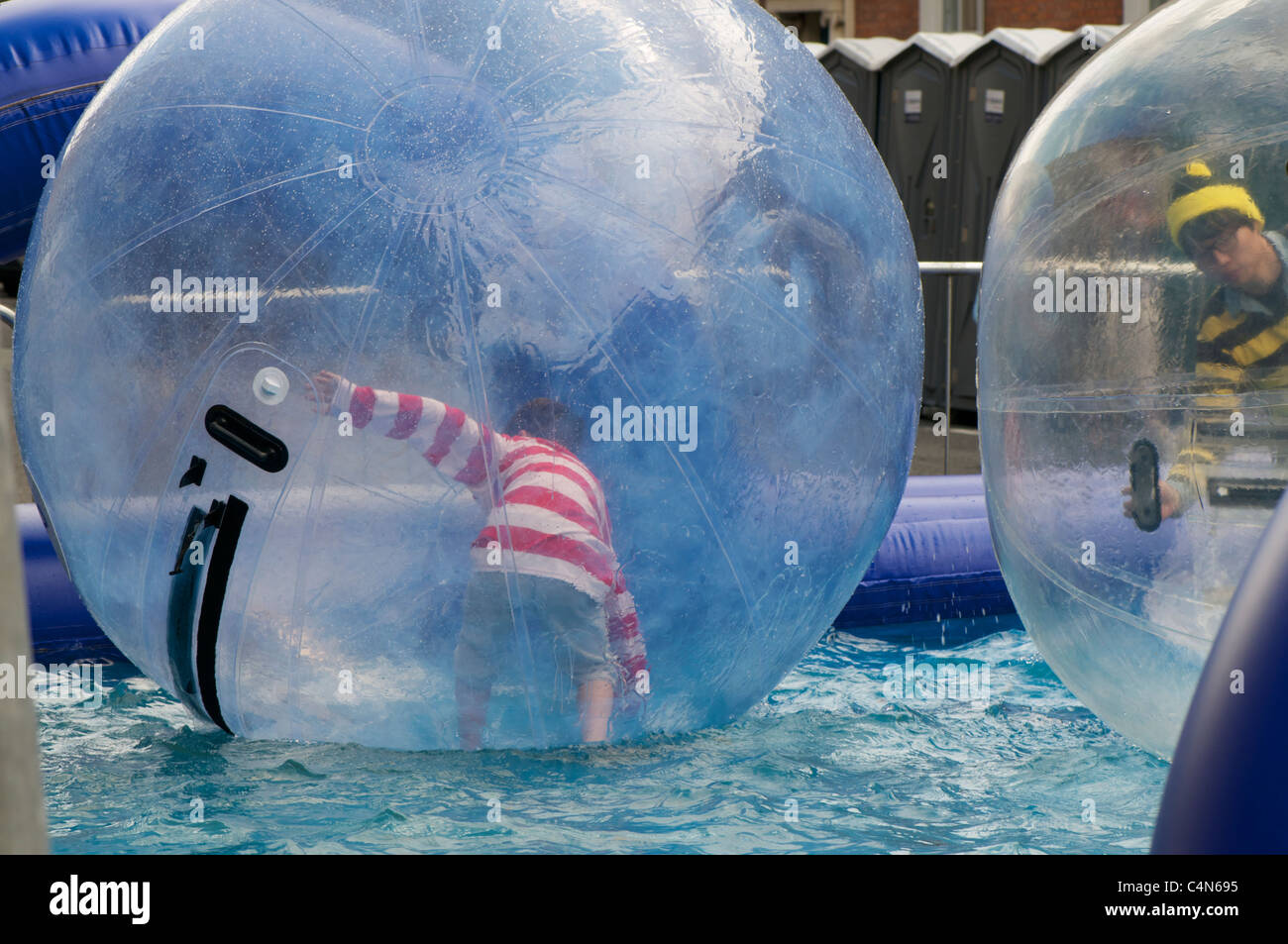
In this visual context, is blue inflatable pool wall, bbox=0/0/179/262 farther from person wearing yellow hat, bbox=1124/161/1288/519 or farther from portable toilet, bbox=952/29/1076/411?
portable toilet, bbox=952/29/1076/411

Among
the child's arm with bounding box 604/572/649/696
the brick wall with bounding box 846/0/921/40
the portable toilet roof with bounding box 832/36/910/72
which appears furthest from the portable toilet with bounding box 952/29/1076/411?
the child's arm with bounding box 604/572/649/696

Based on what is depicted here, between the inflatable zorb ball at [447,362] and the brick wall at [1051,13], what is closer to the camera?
the inflatable zorb ball at [447,362]

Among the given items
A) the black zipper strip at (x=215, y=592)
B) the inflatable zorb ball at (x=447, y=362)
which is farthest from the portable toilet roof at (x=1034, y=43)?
the black zipper strip at (x=215, y=592)

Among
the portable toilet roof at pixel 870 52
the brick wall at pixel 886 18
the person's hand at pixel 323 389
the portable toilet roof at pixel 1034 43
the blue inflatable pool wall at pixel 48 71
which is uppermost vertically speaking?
the brick wall at pixel 886 18

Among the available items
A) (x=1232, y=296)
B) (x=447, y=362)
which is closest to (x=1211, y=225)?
(x=1232, y=296)

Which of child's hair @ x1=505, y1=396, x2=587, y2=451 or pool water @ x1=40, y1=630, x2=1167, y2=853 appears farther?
pool water @ x1=40, y1=630, x2=1167, y2=853

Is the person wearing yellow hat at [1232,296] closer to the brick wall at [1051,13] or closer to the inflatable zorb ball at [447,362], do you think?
the inflatable zorb ball at [447,362]

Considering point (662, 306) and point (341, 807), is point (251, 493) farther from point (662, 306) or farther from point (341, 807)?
point (662, 306)

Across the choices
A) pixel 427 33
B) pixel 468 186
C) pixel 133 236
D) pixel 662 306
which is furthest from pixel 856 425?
pixel 133 236

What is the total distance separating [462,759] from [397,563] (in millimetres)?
567

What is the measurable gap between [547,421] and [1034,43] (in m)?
8.80

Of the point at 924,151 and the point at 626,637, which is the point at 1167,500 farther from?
the point at 924,151

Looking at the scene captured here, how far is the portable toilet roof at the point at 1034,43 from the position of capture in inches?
422

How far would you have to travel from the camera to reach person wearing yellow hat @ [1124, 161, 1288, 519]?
3.16 meters
